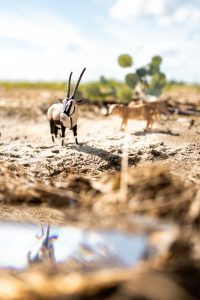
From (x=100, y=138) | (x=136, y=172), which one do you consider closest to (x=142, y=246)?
A: (x=136, y=172)

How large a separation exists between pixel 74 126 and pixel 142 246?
5.23 m

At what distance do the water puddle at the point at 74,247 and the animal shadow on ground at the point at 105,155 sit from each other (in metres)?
2.61

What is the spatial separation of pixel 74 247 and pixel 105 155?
3867mm

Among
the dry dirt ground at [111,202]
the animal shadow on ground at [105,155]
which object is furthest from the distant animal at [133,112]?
the dry dirt ground at [111,202]

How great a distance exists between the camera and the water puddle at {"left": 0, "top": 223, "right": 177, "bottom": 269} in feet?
6.08

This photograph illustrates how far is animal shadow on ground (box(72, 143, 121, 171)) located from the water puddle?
103 inches

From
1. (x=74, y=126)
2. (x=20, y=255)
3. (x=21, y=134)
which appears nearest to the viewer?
(x=20, y=255)

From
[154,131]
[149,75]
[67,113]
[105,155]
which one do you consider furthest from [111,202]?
[149,75]

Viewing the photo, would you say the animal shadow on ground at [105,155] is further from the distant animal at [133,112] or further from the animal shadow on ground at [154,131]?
the distant animal at [133,112]

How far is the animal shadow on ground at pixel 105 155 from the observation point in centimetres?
591

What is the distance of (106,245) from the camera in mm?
1979

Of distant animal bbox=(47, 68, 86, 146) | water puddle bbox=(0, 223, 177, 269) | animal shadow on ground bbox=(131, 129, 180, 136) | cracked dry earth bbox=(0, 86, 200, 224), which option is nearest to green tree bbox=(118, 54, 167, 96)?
cracked dry earth bbox=(0, 86, 200, 224)

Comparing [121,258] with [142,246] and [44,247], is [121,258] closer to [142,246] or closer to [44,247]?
[142,246]

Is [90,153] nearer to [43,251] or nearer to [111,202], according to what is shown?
[43,251]
